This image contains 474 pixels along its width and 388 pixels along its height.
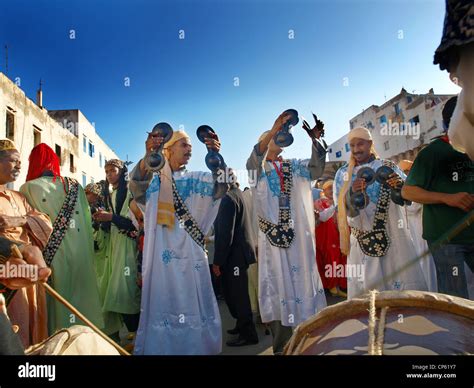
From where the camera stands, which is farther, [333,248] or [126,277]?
[333,248]

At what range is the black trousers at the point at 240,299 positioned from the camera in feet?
11.9

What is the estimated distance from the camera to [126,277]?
3.87 metres

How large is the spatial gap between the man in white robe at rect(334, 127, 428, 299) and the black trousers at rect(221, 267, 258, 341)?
0.91m

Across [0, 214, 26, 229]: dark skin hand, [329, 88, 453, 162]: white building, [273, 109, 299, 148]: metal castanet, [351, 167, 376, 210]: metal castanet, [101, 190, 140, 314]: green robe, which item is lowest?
[101, 190, 140, 314]: green robe

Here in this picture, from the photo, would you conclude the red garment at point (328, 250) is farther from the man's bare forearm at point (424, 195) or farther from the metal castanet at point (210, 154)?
the man's bare forearm at point (424, 195)

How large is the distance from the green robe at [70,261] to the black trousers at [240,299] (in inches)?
46.5

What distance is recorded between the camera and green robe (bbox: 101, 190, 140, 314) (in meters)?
3.76

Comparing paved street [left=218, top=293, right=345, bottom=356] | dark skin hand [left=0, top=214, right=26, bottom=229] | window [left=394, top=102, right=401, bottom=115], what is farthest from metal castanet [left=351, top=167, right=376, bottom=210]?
window [left=394, top=102, right=401, bottom=115]

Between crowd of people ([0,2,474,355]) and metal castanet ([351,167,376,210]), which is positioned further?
metal castanet ([351,167,376,210])

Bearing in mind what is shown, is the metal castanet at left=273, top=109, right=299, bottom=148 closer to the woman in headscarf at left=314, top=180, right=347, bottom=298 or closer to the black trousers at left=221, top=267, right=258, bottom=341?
the black trousers at left=221, top=267, right=258, bottom=341

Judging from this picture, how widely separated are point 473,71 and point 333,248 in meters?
4.82

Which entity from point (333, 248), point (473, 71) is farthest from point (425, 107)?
point (473, 71)
